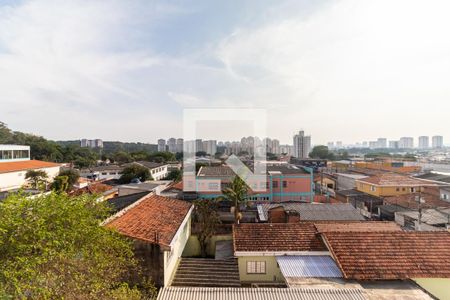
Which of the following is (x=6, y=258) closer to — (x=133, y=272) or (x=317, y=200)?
(x=133, y=272)

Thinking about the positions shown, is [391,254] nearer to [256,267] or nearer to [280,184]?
[256,267]

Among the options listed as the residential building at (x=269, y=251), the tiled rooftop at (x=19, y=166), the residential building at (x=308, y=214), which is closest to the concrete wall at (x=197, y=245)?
the residential building at (x=269, y=251)

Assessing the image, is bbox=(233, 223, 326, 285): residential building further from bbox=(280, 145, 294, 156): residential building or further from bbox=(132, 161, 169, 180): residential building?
bbox=(280, 145, 294, 156): residential building

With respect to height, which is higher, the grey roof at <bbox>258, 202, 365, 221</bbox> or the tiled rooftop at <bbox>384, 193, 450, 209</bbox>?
the grey roof at <bbox>258, 202, 365, 221</bbox>

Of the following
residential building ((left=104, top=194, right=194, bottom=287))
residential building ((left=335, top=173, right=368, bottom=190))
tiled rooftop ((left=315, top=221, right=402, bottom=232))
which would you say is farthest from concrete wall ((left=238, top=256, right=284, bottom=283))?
residential building ((left=335, top=173, right=368, bottom=190))

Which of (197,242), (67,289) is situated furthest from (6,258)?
(197,242)
